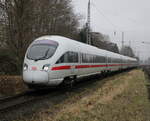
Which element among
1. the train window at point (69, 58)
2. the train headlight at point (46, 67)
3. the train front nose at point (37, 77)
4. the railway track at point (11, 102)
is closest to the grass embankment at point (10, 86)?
the railway track at point (11, 102)

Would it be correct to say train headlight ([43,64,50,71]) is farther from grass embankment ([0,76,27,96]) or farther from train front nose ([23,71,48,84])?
grass embankment ([0,76,27,96])

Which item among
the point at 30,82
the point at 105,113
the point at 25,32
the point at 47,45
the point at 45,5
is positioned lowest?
the point at 105,113

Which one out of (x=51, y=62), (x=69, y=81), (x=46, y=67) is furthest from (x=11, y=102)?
(x=69, y=81)

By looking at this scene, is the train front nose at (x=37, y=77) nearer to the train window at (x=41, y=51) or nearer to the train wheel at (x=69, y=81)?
the train window at (x=41, y=51)

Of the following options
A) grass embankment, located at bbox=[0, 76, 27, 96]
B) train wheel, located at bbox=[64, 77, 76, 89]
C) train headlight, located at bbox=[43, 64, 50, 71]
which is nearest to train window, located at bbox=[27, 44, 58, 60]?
train headlight, located at bbox=[43, 64, 50, 71]

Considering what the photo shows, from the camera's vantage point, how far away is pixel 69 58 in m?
11.8

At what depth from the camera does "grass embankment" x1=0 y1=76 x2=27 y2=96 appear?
10.7m

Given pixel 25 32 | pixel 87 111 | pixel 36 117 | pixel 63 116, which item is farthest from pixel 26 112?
pixel 25 32

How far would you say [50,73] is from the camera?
994 cm

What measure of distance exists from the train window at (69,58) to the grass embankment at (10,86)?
2863 mm

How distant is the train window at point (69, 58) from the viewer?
11.0 meters

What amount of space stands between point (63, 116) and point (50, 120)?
0.56m

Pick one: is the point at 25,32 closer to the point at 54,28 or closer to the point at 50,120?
the point at 54,28

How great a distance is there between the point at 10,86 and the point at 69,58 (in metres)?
3.47
